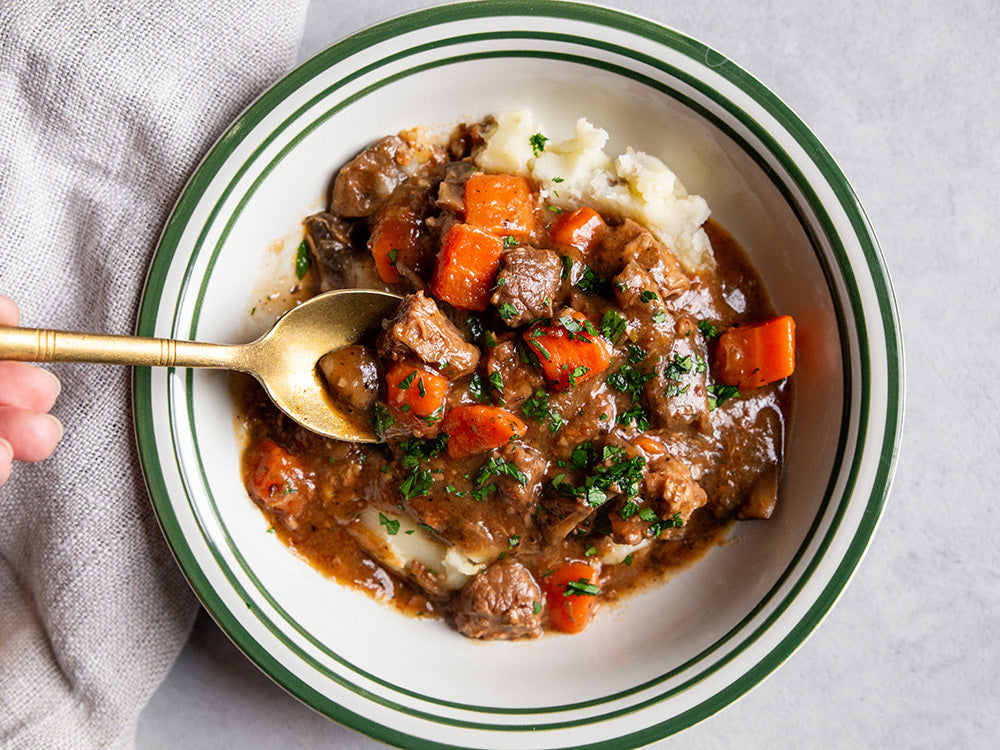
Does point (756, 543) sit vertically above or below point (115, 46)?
above

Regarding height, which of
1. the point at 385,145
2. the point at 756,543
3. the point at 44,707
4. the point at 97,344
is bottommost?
the point at 44,707

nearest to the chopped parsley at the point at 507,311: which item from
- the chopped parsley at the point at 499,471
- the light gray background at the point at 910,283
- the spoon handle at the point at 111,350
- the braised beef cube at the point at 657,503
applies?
the chopped parsley at the point at 499,471

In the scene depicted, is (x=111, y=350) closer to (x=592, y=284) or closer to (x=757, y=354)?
(x=592, y=284)

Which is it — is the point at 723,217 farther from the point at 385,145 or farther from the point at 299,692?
the point at 299,692

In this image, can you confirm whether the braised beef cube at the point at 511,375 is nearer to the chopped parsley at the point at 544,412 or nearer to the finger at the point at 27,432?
the chopped parsley at the point at 544,412

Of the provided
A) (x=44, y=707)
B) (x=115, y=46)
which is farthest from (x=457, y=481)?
(x=115, y=46)

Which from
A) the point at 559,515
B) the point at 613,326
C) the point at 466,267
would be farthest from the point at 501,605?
the point at 466,267
